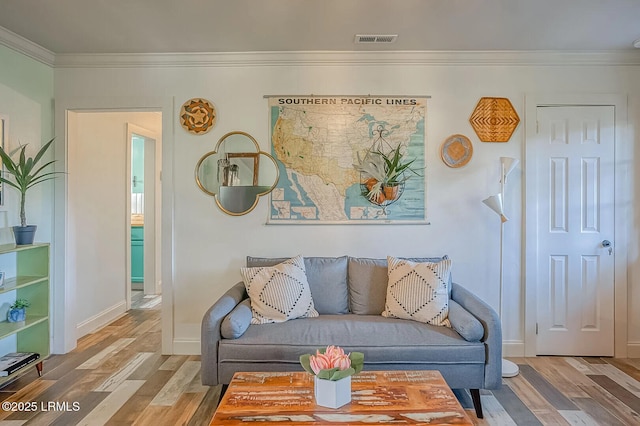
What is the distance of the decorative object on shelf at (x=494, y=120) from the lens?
3.37m

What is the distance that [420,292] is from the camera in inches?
109

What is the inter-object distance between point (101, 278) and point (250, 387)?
306 centimetres

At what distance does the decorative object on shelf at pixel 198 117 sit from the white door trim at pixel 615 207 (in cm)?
270

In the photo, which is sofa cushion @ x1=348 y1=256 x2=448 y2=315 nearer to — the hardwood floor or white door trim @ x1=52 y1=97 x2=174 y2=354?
Result: the hardwood floor

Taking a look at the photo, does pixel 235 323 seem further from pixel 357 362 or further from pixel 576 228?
pixel 576 228

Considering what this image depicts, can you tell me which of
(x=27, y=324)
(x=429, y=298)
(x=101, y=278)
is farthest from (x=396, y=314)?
(x=101, y=278)

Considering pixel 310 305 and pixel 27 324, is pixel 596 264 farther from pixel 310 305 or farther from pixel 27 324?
pixel 27 324

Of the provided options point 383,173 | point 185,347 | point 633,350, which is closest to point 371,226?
point 383,173

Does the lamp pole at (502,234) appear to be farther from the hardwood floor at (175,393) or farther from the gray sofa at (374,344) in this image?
the gray sofa at (374,344)

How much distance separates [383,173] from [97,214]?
9.93 ft

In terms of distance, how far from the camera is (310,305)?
290cm

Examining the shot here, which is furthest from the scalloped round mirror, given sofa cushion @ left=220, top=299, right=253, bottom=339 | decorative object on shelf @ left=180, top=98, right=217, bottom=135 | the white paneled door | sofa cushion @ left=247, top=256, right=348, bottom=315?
the white paneled door

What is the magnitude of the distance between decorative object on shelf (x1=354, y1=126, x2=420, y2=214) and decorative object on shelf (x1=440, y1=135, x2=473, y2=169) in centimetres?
28

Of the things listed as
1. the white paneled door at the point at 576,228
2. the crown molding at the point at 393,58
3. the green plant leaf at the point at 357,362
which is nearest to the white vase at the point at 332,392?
the green plant leaf at the point at 357,362
